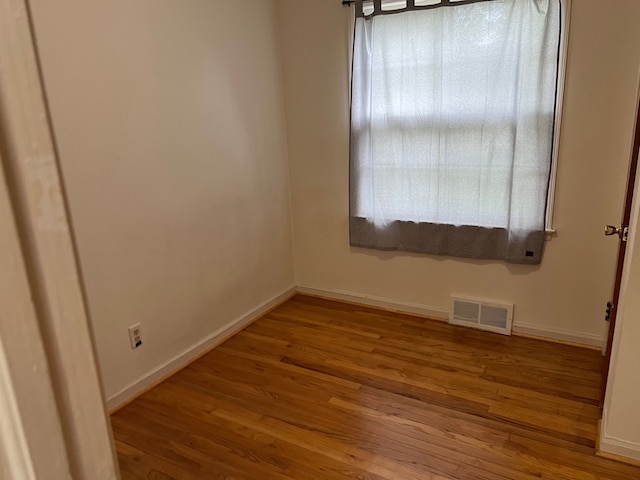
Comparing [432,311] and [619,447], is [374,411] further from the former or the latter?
[432,311]

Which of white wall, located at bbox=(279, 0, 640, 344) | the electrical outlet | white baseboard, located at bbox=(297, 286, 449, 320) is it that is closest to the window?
white wall, located at bbox=(279, 0, 640, 344)

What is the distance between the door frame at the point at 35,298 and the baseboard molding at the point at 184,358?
1.71 m

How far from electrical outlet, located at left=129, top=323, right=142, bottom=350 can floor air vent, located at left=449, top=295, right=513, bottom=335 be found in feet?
6.77

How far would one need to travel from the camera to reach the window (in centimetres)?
255

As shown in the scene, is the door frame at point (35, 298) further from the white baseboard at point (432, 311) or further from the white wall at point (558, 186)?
the white baseboard at point (432, 311)

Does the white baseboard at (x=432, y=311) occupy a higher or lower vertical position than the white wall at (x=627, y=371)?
lower

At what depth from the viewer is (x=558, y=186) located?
2635 mm

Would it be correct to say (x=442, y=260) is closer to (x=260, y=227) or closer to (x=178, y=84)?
(x=260, y=227)

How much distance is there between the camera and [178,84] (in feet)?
8.18

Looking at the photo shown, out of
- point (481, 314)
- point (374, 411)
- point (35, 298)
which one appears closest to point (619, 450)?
point (374, 411)

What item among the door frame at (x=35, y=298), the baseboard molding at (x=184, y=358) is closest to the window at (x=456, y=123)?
the baseboard molding at (x=184, y=358)

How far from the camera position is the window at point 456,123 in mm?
2549

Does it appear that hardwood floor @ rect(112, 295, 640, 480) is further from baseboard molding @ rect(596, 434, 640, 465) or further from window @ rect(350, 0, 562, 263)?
window @ rect(350, 0, 562, 263)

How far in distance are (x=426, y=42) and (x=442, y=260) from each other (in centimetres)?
146
